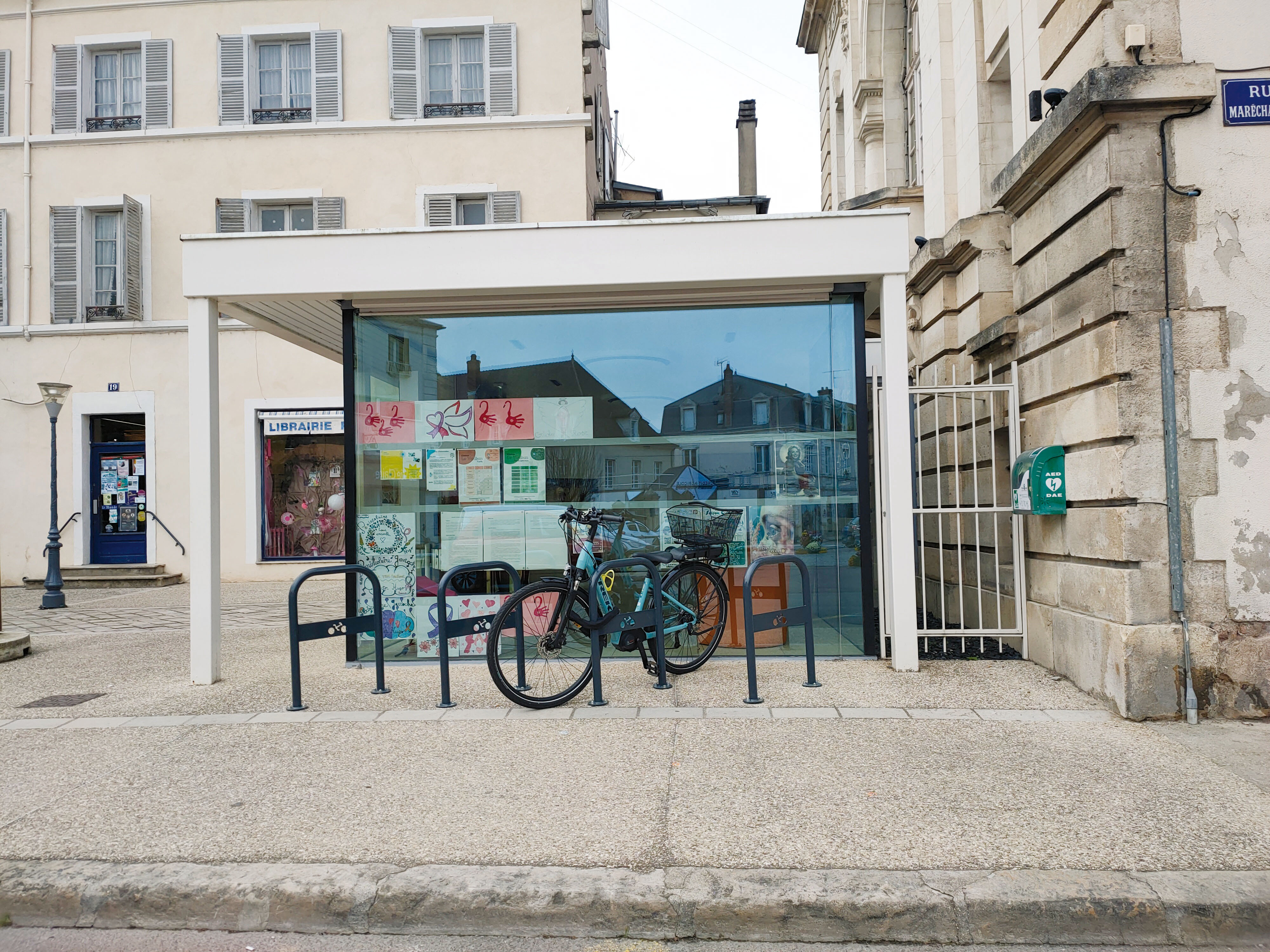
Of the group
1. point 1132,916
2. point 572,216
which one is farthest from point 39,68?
point 1132,916

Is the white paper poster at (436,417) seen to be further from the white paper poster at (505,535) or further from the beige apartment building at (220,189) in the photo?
the beige apartment building at (220,189)

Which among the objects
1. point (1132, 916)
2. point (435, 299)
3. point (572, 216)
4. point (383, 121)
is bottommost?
point (1132, 916)

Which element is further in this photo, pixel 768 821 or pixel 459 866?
pixel 768 821

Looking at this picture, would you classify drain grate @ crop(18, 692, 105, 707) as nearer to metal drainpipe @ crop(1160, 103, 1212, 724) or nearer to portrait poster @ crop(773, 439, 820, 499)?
portrait poster @ crop(773, 439, 820, 499)

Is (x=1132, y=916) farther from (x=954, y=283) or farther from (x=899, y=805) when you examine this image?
(x=954, y=283)

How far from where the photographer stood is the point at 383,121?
16.8m

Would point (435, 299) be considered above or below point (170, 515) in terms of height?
above

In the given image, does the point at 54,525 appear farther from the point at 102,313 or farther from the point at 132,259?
the point at 132,259

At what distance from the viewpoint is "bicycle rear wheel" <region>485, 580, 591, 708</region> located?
5.79m

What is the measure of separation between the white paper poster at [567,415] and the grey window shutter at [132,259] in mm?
12071

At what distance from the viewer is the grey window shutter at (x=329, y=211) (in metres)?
16.6

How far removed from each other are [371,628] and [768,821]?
371 cm

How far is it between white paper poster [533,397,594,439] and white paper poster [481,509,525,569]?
726 millimetres

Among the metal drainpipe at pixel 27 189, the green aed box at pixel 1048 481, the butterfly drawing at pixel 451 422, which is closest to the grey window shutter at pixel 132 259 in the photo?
the metal drainpipe at pixel 27 189
